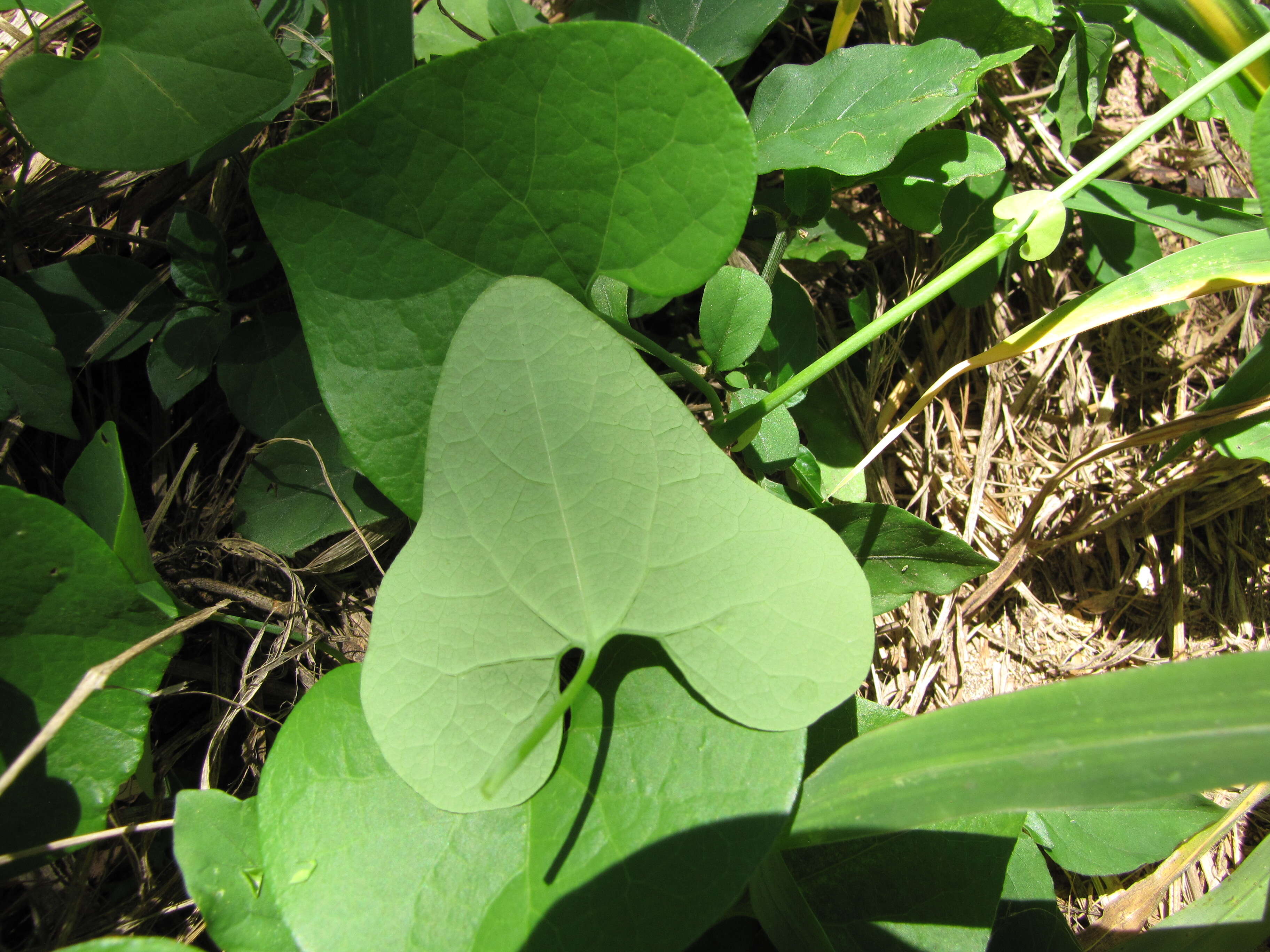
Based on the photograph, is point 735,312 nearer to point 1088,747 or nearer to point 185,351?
point 1088,747

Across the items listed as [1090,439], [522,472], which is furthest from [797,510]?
[1090,439]

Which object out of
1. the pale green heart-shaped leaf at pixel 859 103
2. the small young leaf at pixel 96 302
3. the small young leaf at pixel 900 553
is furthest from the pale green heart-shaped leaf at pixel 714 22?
the small young leaf at pixel 96 302

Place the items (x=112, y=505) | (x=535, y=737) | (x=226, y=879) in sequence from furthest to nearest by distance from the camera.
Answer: (x=112, y=505), (x=226, y=879), (x=535, y=737)

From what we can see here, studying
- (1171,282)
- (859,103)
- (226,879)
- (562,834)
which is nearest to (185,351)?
(226,879)

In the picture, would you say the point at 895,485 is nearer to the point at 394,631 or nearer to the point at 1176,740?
the point at 1176,740

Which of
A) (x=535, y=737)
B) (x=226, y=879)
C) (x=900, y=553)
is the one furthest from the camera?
(x=900, y=553)

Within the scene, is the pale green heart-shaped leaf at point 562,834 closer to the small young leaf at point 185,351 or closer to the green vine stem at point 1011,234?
the green vine stem at point 1011,234

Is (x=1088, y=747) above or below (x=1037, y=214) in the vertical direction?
below
